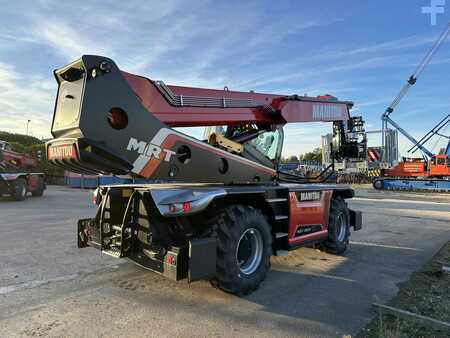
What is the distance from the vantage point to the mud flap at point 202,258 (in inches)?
156

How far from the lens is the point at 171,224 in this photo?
4.54 meters

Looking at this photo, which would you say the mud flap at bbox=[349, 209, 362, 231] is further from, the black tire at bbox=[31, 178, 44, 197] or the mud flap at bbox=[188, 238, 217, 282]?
the black tire at bbox=[31, 178, 44, 197]

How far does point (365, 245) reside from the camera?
7.98 meters

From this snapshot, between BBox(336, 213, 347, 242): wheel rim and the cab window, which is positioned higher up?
the cab window

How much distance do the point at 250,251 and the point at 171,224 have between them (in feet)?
3.92

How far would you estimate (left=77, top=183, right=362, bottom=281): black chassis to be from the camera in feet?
13.3

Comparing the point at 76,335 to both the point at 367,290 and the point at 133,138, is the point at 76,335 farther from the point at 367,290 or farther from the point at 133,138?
the point at 367,290

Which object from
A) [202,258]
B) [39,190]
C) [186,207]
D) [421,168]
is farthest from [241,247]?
[421,168]

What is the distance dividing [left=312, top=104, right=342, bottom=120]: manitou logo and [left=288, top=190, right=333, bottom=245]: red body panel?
1.45 metres

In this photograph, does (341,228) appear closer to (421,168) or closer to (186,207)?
(186,207)

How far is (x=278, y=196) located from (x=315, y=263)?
1.72 m

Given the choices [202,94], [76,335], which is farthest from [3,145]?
[76,335]

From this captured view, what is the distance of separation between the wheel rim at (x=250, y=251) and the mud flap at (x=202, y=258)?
67cm

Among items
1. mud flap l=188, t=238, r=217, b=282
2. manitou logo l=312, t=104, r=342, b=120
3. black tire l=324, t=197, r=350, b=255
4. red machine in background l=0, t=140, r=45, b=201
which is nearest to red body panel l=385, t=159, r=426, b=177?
black tire l=324, t=197, r=350, b=255
